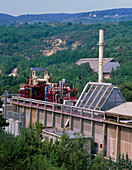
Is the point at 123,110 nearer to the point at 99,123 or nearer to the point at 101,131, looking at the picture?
the point at 99,123

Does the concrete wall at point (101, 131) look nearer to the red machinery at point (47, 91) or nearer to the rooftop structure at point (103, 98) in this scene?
the rooftop structure at point (103, 98)

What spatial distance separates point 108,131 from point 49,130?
634 cm

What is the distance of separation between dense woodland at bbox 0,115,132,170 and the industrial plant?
523 centimetres

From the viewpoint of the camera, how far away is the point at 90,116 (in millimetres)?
51094

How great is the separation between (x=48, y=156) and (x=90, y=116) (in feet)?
44.5

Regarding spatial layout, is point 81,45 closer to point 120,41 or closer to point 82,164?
point 120,41

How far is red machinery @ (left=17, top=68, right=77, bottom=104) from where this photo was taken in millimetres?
66688

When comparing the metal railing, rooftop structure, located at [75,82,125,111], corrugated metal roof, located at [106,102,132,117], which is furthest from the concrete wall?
rooftop structure, located at [75,82,125,111]

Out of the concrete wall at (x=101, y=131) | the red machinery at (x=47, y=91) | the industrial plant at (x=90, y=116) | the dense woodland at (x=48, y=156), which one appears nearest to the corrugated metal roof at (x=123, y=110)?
the industrial plant at (x=90, y=116)

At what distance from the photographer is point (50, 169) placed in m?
33.8

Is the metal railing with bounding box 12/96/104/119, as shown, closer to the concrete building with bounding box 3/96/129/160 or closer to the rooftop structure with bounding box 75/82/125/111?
the concrete building with bounding box 3/96/129/160

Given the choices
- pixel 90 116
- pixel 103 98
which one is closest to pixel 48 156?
pixel 90 116

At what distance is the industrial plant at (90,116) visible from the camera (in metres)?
46.3

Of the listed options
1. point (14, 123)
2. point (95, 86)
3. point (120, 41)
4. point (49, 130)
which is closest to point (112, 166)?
point (49, 130)
